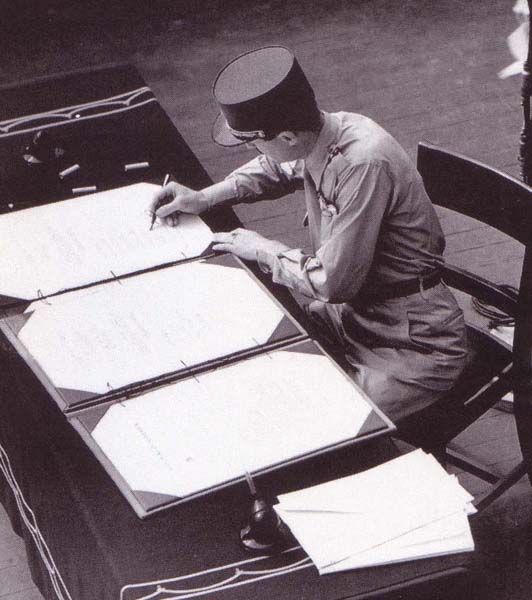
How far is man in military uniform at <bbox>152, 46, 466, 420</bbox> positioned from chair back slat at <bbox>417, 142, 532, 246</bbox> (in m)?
0.13

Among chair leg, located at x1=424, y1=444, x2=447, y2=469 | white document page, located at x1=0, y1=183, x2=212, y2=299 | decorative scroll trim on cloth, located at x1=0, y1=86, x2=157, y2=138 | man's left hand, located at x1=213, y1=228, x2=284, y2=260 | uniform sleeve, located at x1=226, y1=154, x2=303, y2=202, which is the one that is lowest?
chair leg, located at x1=424, y1=444, x2=447, y2=469

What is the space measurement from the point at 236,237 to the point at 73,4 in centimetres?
350

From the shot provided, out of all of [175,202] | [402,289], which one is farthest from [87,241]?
[402,289]

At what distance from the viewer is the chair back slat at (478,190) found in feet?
7.55

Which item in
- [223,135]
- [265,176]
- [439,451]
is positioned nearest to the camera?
[223,135]

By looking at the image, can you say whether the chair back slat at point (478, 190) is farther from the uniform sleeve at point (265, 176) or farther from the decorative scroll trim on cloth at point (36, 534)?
the decorative scroll trim on cloth at point (36, 534)

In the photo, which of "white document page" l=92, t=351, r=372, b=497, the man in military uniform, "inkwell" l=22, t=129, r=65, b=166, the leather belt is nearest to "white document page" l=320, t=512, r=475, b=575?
"white document page" l=92, t=351, r=372, b=497

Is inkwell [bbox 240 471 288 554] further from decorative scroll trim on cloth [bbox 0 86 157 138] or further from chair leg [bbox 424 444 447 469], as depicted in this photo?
decorative scroll trim on cloth [bbox 0 86 157 138]

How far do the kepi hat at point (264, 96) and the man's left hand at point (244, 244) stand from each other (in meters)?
0.22

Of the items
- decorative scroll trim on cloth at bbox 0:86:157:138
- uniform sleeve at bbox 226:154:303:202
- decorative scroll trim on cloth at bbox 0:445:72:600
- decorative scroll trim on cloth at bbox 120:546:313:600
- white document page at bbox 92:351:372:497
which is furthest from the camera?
decorative scroll trim on cloth at bbox 0:86:157:138

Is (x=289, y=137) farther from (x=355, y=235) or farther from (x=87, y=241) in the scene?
(x=87, y=241)

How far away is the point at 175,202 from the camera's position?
97.7 inches

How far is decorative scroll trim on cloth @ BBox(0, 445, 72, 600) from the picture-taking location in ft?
6.36

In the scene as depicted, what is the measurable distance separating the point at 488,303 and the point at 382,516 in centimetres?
88
